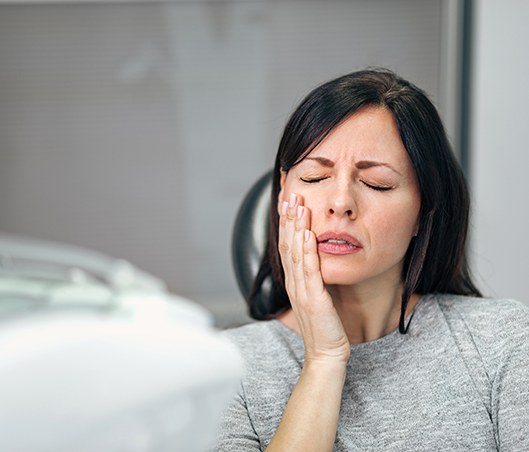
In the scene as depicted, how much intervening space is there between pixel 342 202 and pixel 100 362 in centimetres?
57

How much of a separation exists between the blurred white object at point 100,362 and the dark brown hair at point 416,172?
1.88 feet

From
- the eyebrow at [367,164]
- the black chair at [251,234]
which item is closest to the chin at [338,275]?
the eyebrow at [367,164]

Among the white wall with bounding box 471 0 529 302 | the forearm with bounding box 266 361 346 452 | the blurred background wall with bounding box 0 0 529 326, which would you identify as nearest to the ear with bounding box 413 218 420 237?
the forearm with bounding box 266 361 346 452

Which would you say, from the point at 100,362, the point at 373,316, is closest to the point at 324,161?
the point at 373,316

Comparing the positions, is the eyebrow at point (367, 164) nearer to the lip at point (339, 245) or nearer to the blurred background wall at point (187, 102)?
the lip at point (339, 245)

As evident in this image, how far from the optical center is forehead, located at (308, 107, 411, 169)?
1016 mm

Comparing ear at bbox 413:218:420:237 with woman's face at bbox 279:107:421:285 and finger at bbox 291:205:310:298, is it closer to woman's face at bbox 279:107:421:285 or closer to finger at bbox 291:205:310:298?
woman's face at bbox 279:107:421:285

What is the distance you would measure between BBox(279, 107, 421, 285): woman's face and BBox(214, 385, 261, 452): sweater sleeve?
176 mm

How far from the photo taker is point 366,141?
1030 mm

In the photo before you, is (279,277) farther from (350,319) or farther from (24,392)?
(24,392)

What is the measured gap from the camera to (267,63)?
271 centimetres

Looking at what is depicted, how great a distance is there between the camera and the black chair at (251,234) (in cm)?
138

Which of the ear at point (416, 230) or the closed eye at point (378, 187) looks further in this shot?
the ear at point (416, 230)

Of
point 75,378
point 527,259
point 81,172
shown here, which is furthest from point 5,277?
point 81,172
